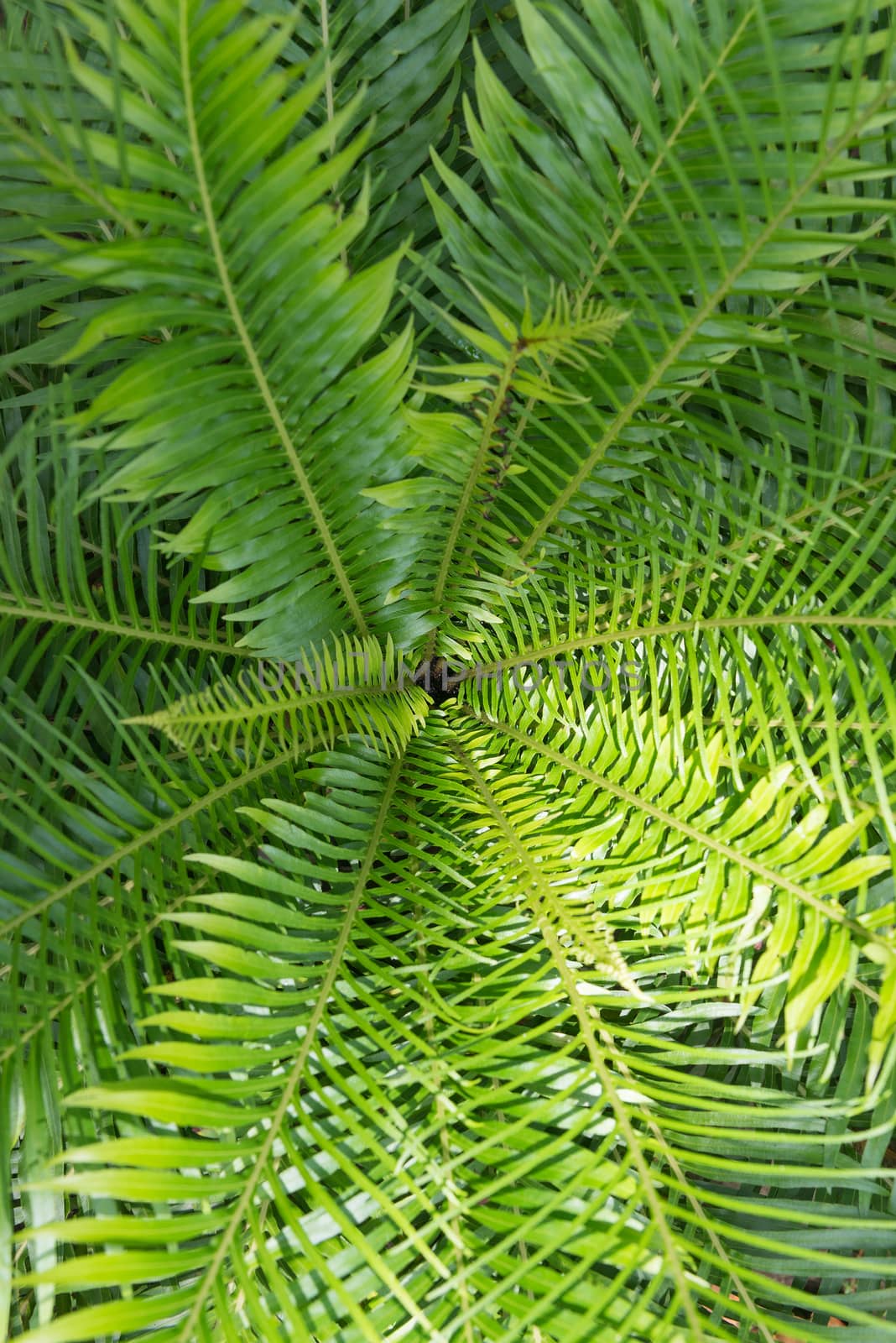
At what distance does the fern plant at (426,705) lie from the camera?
45cm

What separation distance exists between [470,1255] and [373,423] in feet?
1.87

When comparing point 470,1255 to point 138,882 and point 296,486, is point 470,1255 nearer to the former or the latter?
point 138,882

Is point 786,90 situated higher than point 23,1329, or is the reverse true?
point 786,90

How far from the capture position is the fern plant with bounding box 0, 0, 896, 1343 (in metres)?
0.45

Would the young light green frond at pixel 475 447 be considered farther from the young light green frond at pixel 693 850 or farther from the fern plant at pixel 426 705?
the young light green frond at pixel 693 850

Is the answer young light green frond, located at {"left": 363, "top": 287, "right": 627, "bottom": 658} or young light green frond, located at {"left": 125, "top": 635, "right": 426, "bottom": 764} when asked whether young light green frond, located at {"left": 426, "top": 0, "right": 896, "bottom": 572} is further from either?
young light green frond, located at {"left": 125, "top": 635, "right": 426, "bottom": 764}

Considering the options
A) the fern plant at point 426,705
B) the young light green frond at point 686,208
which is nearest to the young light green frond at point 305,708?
the fern plant at point 426,705

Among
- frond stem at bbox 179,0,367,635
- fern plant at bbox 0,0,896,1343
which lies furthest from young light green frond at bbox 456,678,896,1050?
frond stem at bbox 179,0,367,635

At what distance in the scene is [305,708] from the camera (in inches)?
25.4

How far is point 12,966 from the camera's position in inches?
20.1

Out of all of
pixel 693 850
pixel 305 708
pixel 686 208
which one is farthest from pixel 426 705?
pixel 686 208

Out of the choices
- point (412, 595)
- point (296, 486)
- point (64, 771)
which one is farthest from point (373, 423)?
point (64, 771)

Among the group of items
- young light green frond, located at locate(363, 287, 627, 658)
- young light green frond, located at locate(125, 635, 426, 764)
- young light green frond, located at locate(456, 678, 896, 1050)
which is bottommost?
young light green frond, located at locate(456, 678, 896, 1050)

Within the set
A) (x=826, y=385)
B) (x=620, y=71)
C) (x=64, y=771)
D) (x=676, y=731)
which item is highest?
(x=620, y=71)
